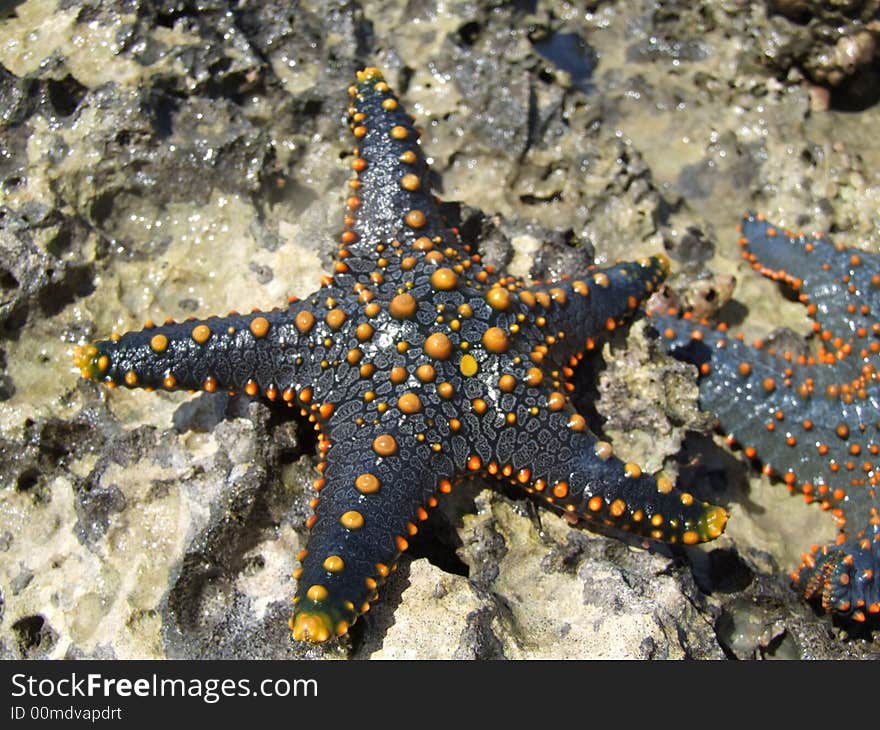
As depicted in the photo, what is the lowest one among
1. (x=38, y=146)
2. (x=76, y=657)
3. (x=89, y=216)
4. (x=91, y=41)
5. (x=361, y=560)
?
(x=76, y=657)

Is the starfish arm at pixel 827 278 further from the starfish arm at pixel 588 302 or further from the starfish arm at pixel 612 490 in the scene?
the starfish arm at pixel 612 490

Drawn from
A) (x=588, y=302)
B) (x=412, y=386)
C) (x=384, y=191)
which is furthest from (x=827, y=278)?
(x=412, y=386)

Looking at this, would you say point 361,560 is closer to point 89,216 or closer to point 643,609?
point 643,609

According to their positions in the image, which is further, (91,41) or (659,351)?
(91,41)

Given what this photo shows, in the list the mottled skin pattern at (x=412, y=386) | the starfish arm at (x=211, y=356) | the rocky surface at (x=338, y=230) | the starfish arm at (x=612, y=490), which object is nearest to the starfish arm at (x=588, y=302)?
the mottled skin pattern at (x=412, y=386)

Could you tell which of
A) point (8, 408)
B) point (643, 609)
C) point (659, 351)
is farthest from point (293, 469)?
point (659, 351)

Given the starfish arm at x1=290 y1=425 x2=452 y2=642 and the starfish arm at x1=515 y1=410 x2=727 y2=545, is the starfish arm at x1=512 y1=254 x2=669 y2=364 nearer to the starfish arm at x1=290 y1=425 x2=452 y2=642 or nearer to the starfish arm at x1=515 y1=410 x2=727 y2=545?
the starfish arm at x1=515 y1=410 x2=727 y2=545
